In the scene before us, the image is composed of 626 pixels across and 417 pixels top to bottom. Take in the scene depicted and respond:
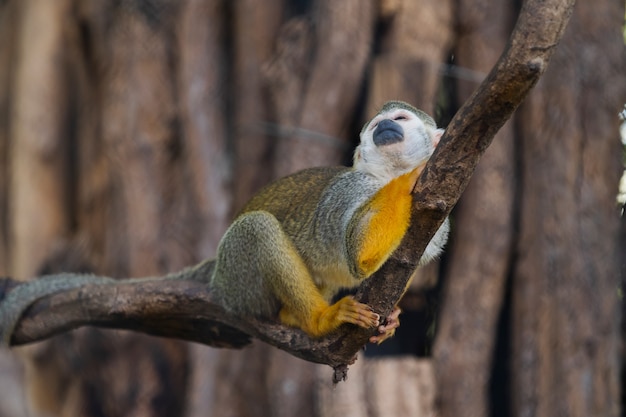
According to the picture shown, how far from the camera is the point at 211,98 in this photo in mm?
5871

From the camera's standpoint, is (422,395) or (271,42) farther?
(271,42)

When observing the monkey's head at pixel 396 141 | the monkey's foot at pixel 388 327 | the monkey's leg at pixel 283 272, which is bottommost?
the monkey's foot at pixel 388 327

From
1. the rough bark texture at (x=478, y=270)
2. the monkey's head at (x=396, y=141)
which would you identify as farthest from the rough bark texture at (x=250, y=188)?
the monkey's head at (x=396, y=141)

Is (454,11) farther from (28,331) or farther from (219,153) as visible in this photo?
(28,331)

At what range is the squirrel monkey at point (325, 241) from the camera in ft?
9.62

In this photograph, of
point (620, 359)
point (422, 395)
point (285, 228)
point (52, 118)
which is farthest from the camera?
point (52, 118)

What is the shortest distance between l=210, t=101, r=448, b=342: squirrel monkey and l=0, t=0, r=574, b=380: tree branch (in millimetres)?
76

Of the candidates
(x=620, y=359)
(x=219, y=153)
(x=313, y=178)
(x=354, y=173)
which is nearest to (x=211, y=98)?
(x=219, y=153)

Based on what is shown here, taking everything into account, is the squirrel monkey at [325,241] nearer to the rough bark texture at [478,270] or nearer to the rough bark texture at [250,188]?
the rough bark texture at [250,188]

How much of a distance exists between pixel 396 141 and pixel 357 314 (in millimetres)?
692

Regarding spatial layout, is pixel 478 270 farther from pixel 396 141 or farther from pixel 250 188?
pixel 396 141

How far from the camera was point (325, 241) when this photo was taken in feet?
10.9

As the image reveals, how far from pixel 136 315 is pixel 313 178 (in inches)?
40.8

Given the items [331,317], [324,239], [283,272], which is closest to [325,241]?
[324,239]
